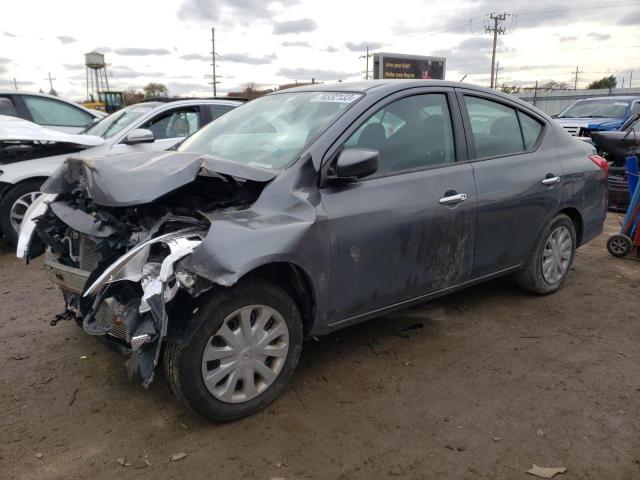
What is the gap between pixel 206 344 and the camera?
2658 millimetres

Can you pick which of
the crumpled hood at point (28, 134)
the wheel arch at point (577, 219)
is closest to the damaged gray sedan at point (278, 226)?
the wheel arch at point (577, 219)

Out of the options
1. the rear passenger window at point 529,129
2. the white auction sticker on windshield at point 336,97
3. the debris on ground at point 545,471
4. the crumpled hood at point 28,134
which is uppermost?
the white auction sticker on windshield at point 336,97

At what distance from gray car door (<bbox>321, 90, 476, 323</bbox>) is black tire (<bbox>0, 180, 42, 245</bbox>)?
180 inches

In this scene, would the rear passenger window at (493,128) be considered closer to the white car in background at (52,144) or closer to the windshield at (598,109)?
the white car in background at (52,144)

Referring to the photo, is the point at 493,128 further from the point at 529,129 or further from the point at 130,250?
the point at 130,250

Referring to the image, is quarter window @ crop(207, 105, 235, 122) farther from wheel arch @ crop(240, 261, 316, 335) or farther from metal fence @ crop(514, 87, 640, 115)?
metal fence @ crop(514, 87, 640, 115)

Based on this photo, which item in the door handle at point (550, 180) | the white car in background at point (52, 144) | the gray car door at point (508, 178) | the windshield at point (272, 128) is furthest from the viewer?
the white car in background at point (52, 144)

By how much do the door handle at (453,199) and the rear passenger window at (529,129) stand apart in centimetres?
104

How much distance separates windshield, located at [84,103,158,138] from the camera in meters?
7.02

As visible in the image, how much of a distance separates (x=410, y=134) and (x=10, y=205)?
4.81m

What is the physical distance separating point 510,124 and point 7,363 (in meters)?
4.02

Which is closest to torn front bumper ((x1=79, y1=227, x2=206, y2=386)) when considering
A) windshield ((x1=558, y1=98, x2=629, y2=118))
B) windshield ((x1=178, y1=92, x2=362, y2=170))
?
windshield ((x1=178, y1=92, x2=362, y2=170))

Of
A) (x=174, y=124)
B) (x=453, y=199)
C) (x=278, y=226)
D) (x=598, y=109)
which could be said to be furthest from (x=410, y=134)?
(x=598, y=109)

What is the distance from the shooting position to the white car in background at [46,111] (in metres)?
8.03
